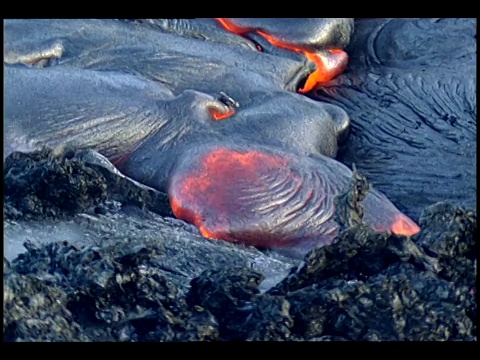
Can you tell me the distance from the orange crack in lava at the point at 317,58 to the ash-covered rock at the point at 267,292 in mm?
1936

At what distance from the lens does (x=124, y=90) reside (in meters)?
5.72

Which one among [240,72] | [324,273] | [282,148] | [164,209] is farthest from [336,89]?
[324,273]

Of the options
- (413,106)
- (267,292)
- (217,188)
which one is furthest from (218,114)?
(267,292)

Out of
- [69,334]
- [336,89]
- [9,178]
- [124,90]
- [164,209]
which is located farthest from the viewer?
[336,89]

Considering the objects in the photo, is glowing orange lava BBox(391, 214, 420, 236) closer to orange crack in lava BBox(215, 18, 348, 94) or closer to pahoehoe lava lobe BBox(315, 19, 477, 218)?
pahoehoe lava lobe BBox(315, 19, 477, 218)

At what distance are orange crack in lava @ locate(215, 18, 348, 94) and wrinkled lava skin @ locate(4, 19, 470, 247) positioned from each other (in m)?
A: 0.15

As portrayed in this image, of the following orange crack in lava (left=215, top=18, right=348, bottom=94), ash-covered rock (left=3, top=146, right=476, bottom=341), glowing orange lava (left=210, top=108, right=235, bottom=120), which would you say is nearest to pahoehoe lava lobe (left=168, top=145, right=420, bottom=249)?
glowing orange lava (left=210, top=108, right=235, bottom=120)

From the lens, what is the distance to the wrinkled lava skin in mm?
5289

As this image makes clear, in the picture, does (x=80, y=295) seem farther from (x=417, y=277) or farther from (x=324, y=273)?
(x=417, y=277)

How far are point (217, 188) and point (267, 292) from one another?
853 mm

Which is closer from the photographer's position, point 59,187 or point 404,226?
point 59,187

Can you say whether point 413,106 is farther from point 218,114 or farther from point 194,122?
point 194,122

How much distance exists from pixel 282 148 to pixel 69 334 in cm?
166

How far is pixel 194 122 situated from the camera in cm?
566
